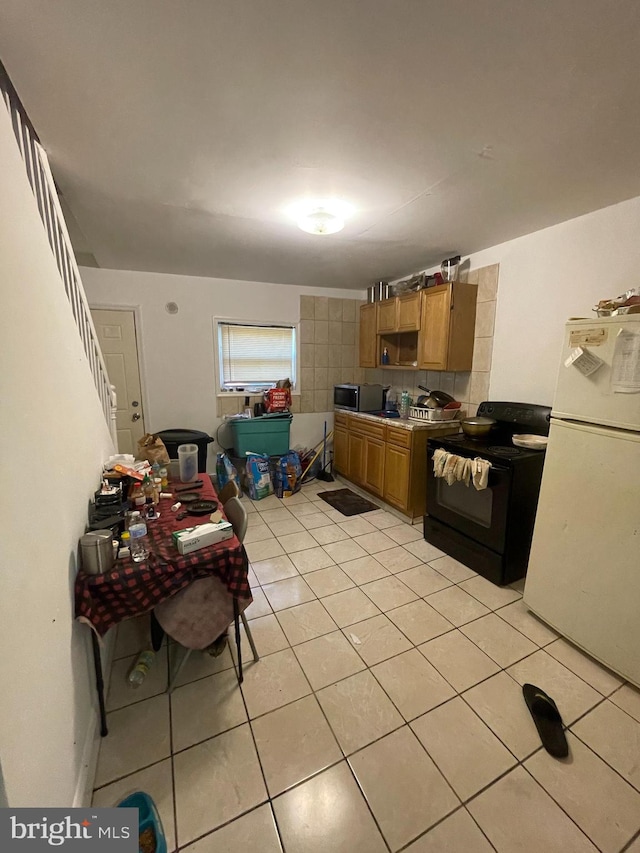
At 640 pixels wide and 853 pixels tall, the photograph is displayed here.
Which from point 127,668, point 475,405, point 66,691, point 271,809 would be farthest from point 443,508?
point 66,691

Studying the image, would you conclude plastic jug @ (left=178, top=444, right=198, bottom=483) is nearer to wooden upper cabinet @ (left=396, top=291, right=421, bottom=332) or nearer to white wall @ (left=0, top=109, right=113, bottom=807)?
white wall @ (left=0, top=109, right=113, bottom=807)

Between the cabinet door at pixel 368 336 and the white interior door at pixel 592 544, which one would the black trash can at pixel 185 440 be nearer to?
the cabinet door at pixel 368 336

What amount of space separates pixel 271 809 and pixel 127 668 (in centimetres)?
94

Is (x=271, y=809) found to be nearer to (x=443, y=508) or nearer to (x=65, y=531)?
(x=65, y=531)

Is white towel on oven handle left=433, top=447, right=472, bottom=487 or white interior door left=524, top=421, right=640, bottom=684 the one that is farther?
white towel on oven handle left=433, top=447, right=472, bottom=487

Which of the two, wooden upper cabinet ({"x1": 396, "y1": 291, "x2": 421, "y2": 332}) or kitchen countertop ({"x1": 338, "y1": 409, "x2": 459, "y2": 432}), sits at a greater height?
wooden upper cabinet ({"x1": 396, "y1": 291, "x2": 421, "y2": 332})

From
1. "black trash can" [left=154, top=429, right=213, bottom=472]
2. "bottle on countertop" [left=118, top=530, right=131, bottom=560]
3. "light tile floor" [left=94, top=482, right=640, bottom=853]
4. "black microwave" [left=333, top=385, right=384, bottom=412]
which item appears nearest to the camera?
"light tile floor" [left=94, top=482, right=640, bottom=853]

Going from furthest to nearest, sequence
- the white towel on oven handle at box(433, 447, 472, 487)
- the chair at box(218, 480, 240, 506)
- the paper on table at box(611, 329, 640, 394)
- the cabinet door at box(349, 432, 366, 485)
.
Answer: the cabinet door at box(349, 432, 366, 485), the white towel on oven handle at box(433, 447, 472, 487), the chair at box(218, 480, 240, 506), the paper on table at box(611, 329, 640, 394)

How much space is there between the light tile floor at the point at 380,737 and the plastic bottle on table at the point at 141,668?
0.13ft

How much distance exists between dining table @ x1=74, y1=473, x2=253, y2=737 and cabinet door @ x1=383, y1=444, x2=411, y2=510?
6.18 feet

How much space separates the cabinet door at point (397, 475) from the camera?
119 inches

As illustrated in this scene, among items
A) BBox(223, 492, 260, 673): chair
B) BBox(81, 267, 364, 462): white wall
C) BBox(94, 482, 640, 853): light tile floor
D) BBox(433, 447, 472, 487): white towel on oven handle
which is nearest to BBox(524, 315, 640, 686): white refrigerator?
BBox(94, 482, 640, 853): light tile floor

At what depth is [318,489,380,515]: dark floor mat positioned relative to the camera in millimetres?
3391

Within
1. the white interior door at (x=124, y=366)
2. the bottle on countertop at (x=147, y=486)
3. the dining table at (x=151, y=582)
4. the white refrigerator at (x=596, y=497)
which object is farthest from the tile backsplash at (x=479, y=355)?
the white interior door at (x=124, y=366)
